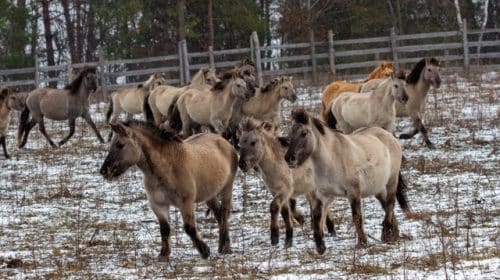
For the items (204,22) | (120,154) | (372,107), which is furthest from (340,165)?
(204,22)

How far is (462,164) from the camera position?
596 inches

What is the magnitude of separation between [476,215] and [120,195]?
17.7 ft

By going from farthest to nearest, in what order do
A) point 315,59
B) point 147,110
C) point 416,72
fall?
point 315,59
point 147,110
point 416,72

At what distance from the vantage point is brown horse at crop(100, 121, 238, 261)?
942 centimetres

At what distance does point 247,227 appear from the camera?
37.6 feet

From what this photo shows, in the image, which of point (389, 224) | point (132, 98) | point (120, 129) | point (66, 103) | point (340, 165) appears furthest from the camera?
point (132, 98)

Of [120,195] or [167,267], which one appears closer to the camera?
[167,267]

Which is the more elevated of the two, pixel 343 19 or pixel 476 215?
pixel 343 19

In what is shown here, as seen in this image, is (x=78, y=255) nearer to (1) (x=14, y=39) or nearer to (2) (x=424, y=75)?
(2) (x=424, y=75)

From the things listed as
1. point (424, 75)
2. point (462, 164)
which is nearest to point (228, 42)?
point (424, 75)

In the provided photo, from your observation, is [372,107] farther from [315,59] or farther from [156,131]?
[315,59]

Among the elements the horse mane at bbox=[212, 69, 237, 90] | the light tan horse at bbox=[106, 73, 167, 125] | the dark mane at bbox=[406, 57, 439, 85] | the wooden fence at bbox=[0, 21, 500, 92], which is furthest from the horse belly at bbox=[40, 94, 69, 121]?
the wooden fence at bbox=[0, 21, 500, 92]

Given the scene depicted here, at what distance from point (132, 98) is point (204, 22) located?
59.5ft

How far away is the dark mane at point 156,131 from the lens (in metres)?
9.70
